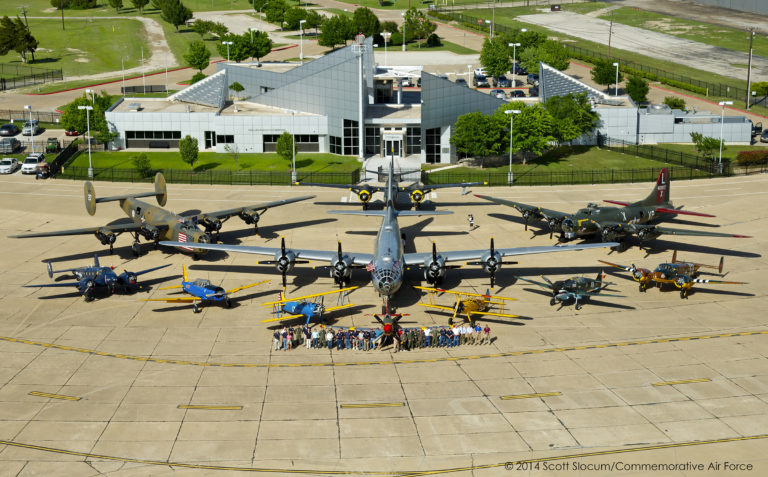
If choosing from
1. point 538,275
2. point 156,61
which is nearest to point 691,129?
point 538,275

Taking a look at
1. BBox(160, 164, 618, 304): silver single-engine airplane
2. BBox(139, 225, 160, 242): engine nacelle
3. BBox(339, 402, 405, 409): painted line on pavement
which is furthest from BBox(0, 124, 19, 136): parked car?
BBox(339, 402, 405, 409): painted line on pavement

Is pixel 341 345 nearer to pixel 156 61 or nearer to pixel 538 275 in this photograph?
pixel 538 275

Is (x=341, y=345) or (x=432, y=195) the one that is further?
(x=432, y=195)

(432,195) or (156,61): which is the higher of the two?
(156,61)

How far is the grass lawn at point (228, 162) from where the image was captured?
10806 centimetres

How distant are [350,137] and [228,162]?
59.0 ft

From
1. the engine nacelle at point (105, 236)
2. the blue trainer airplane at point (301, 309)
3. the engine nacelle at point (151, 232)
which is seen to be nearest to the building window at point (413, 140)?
the engine nacelle at point (151, 232)

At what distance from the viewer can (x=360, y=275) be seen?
2574 inches

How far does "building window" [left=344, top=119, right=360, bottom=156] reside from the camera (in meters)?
114

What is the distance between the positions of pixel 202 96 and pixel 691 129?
7924 cm

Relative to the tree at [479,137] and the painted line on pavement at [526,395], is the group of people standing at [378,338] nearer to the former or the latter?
the painted line on pavement at [526,395]

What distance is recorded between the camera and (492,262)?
59406mm

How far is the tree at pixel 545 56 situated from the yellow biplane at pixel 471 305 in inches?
3817

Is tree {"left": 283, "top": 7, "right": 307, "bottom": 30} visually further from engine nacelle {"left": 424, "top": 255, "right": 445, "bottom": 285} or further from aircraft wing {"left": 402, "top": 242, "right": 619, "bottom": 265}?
engine nacelle {"left": 424, "top": 255, "right": 445, "bottom": 285}
